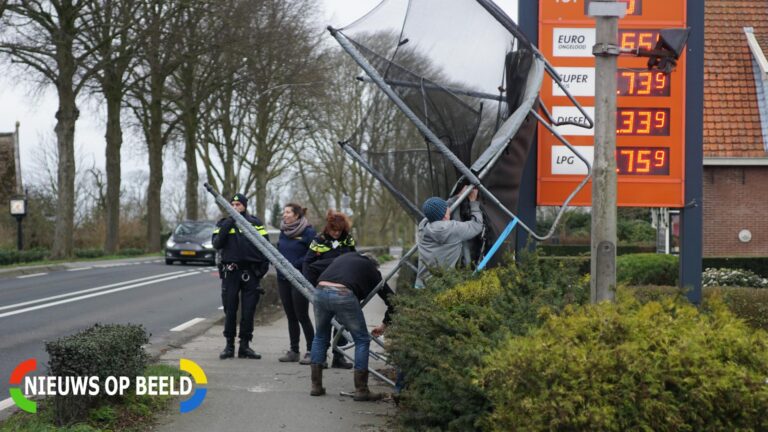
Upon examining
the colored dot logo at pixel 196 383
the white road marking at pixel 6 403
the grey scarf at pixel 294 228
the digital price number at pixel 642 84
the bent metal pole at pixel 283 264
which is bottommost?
the white road marking at pixel 6 403

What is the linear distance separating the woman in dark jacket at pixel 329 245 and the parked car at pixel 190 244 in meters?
23.8

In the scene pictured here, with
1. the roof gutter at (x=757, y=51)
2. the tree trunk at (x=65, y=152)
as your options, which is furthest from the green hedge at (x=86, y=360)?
the tree trunk at (x=65, y=152)

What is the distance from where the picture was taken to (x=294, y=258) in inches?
399

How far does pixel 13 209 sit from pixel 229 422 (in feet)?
96.0

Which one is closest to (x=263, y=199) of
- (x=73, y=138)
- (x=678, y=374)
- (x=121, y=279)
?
(x=73, y=138)

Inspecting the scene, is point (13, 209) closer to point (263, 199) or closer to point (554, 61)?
point (263, 199)

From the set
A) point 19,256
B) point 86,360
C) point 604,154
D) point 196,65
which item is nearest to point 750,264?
point 604,154

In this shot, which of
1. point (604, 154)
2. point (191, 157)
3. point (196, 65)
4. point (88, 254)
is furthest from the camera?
point (191, 157)

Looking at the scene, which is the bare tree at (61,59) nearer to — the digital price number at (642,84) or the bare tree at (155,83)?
the bare tree at (155,83)

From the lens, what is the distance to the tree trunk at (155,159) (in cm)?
3709

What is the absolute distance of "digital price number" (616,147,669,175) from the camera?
10.1 metres

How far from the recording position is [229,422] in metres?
6.84

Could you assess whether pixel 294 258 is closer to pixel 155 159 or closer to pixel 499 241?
pixel 499 241
